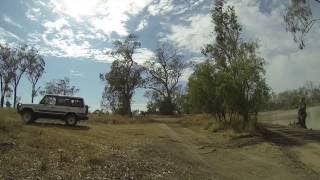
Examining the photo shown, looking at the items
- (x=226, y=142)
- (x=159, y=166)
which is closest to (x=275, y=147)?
(x=226, y=142)

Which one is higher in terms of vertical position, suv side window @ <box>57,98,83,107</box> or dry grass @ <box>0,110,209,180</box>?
suv side window @ <box>57,98,83,107</box>

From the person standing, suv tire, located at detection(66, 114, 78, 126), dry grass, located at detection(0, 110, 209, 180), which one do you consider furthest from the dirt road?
the person standing

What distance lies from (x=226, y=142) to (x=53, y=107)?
1161cm

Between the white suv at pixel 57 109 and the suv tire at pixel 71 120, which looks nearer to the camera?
the white suv at pixel 57 109

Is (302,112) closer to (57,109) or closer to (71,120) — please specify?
(71,120)

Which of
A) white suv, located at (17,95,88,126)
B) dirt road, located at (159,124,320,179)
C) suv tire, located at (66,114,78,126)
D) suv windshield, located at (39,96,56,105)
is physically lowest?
dirt road, located at (159,124,320,179)

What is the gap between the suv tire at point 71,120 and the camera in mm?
34719

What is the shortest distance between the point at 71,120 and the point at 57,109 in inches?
48.3

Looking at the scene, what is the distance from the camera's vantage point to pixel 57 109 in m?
34.3

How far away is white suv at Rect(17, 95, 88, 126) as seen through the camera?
33.8 metres

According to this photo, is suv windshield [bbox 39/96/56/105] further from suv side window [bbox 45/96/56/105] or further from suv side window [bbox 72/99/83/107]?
suv side window [bbox 72/99/83/107]

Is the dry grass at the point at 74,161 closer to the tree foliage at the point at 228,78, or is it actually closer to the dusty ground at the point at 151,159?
the dusty ground at the point at 151,159

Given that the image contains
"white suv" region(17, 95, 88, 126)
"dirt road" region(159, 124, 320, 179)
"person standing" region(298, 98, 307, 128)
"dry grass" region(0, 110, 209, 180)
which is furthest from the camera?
"person standing" region(298, 98, 307, 128)

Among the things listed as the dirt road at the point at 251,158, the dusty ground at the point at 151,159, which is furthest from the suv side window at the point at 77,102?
the dusty ground at the point at 151,159
